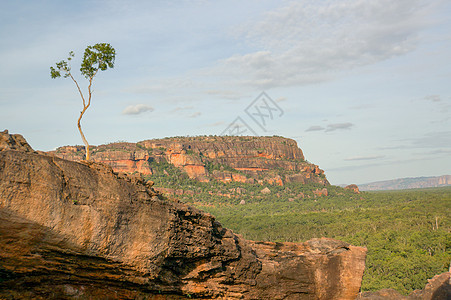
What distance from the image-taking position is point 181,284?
1339 cm

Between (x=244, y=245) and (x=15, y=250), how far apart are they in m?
8.34

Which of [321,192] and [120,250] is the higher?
[120,250]

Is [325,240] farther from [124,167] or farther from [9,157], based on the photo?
[124,167]

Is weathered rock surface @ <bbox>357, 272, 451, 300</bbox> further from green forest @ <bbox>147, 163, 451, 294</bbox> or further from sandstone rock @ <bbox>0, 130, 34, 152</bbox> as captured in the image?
green forest @ <bbox>147, 163, 451, 294</bbox>

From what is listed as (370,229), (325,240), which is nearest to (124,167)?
(370,229)

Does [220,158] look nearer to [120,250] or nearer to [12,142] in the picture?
[120,250]

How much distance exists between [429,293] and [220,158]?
512ft

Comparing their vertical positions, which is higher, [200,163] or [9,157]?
[200,163]

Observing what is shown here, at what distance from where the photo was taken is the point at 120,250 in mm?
11109

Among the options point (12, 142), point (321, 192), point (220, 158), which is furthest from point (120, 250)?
point (220, 158)

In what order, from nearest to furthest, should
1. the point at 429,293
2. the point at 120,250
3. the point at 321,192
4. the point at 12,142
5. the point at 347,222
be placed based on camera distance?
1. the point at 12,142
2. the point at 120,250
3. the point at 429,293
4. the point at 347,222
5. the point at 321,192

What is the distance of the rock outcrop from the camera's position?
970 cm

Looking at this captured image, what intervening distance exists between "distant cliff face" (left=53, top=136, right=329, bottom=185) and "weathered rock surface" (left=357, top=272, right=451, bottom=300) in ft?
456

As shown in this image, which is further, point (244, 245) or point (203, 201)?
point (203, 201)
